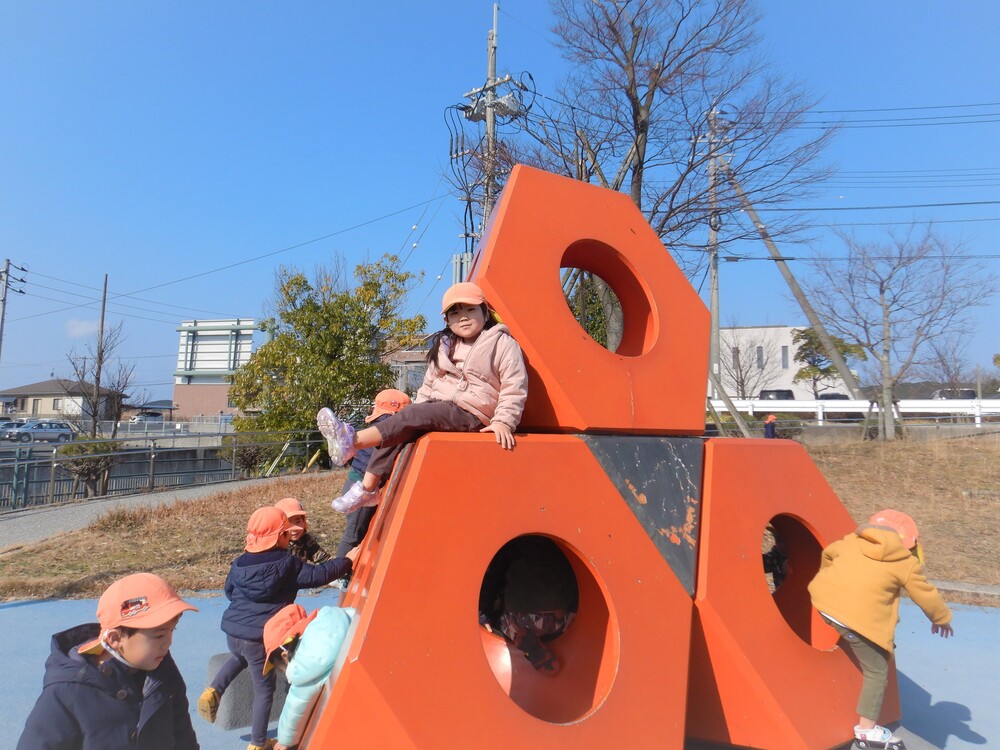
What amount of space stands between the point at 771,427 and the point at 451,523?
14558 millimetres

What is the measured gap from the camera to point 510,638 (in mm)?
3840

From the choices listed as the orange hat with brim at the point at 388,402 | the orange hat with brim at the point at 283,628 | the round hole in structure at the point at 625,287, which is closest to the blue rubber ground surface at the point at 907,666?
the orange hat with brim at the point at 283,628

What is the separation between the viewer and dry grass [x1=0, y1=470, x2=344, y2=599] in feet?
20.5

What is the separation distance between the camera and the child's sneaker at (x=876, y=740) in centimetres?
315

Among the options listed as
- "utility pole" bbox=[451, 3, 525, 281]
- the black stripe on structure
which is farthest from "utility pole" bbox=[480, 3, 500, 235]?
the black stripe on structure

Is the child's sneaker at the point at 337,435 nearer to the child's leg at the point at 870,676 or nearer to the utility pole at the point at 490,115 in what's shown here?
the child's leg at the point at 870,676

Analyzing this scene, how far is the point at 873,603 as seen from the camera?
329 cm

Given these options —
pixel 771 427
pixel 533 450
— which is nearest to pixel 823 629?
pixel 533 450

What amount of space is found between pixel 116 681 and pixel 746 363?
38893 mm

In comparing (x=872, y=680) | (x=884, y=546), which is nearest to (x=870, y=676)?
(x=872, y=680)

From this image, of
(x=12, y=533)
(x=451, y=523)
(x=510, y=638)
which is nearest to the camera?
(x=451, y=523)

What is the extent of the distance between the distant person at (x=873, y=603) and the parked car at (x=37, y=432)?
35.2 m

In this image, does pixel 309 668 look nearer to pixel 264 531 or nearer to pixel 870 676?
pixel 264 531

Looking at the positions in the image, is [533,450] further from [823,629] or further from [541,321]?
[823,629]
